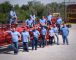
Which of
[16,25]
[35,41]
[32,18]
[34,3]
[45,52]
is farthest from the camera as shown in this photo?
[34,3]

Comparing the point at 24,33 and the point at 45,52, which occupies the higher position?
the point at 24,33

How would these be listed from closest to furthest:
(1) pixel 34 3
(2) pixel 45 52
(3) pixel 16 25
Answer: (2) pixel 45 52, (3) pixel 16 25, (1) pixel 34 3

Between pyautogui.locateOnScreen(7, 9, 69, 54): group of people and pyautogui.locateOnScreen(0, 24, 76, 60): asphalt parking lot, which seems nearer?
pyautogui.locateOnScreen(0, 24, 76, 60): asphalt parking lot

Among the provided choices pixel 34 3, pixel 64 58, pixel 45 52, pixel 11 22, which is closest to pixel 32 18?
pixel 11 22

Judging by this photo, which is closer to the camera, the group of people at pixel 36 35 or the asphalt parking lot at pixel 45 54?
the asphalt parking lot at pixel 45 54

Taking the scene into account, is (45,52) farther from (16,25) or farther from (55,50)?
(16,25)

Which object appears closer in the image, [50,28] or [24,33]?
[24,33]

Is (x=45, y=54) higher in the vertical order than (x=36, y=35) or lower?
lower

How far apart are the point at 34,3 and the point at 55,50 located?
56039mm

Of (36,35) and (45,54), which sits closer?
(45,54)

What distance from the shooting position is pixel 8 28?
20.9 metres

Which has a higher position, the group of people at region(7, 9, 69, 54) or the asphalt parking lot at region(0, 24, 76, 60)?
the group of people at region(7, 9, 69, 54)

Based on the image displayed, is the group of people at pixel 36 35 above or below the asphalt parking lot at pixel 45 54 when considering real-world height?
above

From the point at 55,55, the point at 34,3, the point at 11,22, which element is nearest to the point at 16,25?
the point at 11,22
